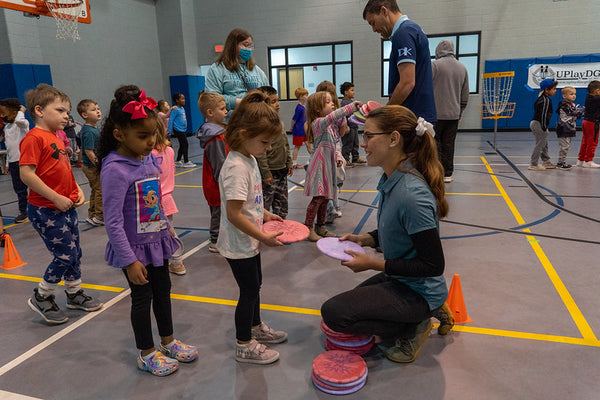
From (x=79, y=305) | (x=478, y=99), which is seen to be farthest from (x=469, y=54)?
(x=79, y=305)

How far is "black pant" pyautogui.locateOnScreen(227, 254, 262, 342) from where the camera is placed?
2.20 metres

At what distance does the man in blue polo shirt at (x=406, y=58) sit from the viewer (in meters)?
3.41

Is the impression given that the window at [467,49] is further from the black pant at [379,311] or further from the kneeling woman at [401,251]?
the black pant at [379,311]

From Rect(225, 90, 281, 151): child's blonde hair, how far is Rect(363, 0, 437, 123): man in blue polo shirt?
162 cm

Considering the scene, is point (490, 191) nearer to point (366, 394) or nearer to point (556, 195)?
point (556, 195)

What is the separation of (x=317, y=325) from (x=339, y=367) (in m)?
0.57

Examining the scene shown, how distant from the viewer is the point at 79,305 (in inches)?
119

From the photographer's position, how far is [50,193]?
268cm

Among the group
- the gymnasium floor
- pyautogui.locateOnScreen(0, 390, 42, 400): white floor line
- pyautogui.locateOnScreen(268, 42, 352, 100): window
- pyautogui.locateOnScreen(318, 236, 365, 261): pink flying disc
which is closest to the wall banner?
pyautogui.locateOnScreen(268, 42, 352, 100): window

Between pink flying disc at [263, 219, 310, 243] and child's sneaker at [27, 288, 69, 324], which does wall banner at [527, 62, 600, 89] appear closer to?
pink flying disc at [263, 219, 310, 243]

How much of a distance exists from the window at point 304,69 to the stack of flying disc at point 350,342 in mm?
14006

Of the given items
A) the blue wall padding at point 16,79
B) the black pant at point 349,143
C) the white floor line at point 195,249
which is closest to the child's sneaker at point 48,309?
the white floor line at point 195,249

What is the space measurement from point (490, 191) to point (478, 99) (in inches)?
360

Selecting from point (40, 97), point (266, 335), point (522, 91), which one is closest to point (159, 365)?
point (266, 335)
